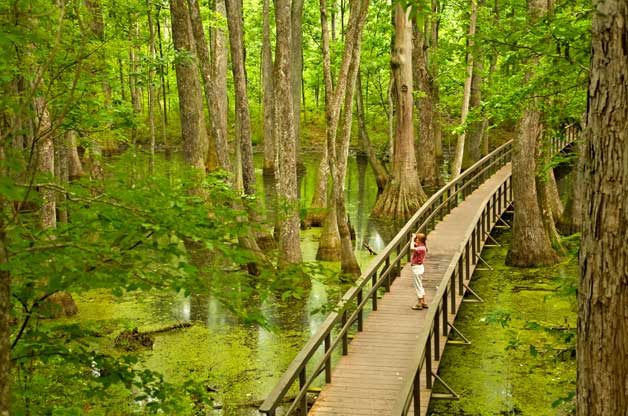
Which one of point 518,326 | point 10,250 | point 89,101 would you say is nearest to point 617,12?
point 10,250

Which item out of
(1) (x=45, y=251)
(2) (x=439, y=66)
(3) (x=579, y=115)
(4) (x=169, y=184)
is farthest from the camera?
(2) (x=439, y=66)

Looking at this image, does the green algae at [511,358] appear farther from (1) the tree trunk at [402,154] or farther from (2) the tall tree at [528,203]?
(1) the tree trunk at [402,154]

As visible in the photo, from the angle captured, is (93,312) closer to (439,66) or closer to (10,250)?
(10,250)

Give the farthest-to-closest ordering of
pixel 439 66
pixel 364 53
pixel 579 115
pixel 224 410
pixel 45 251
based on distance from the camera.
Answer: pixel 364 53, pixel 439 66, pixel 579 115, pixel 224 410, pixel 45 251

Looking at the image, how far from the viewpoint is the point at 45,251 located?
3.97 m

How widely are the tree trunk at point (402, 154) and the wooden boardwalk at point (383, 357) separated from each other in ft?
24.3

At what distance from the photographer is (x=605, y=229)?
13.0 ft

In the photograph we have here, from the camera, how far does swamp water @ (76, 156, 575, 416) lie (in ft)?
31.3

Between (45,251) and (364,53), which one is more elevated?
(364,53)

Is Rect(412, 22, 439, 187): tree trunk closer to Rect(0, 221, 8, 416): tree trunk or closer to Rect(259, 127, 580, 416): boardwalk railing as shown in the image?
Rect(259, 127, 580, 416): boardwalk railing

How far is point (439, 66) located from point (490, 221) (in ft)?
42.1

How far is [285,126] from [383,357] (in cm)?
704

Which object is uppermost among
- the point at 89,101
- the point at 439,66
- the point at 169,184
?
the point at 439,66

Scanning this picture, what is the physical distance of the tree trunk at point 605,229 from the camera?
3.81 metres
